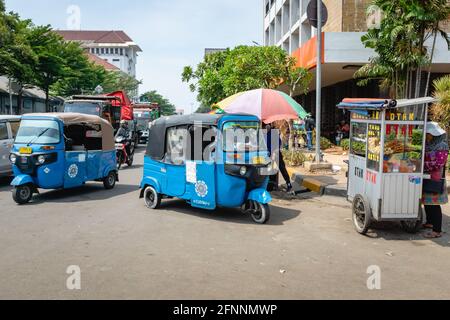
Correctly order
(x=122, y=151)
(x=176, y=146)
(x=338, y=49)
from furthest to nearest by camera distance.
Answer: (x=338, y=49)
(x=122, y=151)
(x=176, y=146)

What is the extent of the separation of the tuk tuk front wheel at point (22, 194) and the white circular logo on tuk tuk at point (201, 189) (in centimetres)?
392

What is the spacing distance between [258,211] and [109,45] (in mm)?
117399

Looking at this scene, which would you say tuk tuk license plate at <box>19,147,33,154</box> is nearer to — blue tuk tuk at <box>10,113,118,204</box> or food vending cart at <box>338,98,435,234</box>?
blue tuk tuk at <box>10,113,118,204</box>

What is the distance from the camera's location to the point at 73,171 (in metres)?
10.2

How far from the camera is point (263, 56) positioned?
62.4 ft

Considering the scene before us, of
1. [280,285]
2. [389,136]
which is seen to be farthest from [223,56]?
[280,285]

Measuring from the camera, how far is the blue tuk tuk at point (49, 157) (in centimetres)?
948

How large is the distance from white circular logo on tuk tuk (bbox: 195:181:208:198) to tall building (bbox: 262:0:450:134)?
11.3 m

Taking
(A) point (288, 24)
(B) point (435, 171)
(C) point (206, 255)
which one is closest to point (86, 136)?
(C) point (206, 255)

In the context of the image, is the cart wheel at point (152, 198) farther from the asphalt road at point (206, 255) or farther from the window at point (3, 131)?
the window at point (3, 131)

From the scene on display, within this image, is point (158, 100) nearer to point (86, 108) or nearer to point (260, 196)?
point (86, 108)

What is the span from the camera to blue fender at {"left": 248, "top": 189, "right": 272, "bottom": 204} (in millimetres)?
7574
